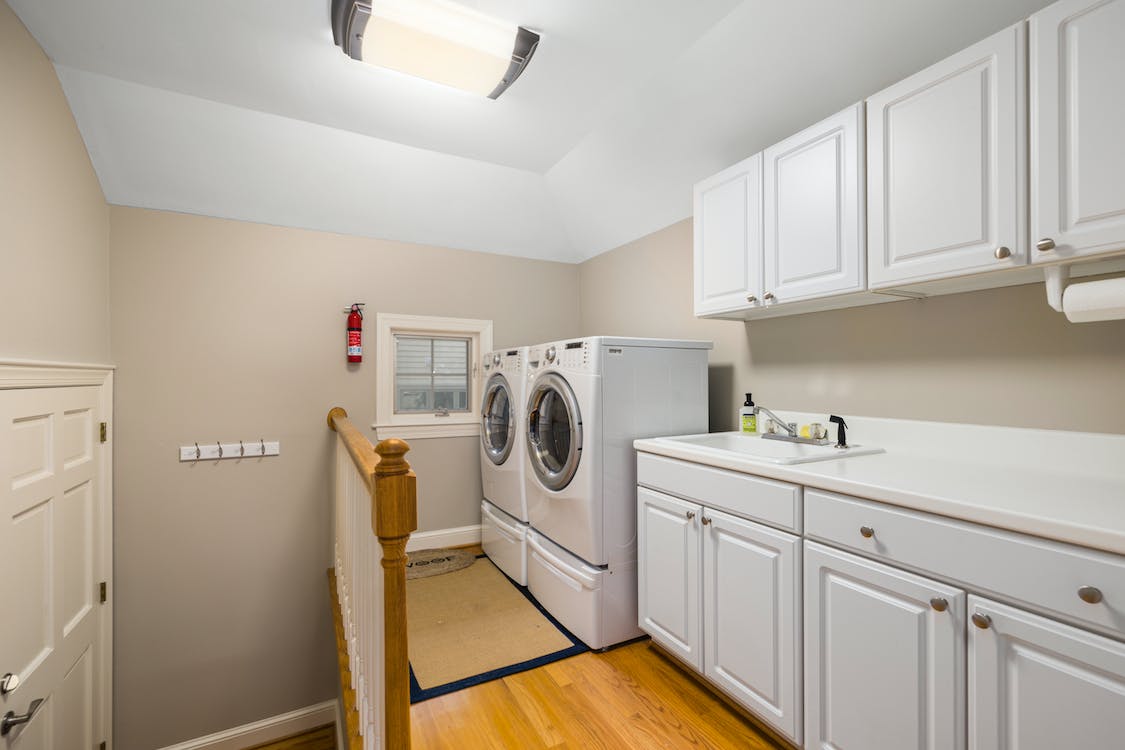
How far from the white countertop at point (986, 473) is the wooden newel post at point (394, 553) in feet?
3.66

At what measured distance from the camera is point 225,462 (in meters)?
2.66

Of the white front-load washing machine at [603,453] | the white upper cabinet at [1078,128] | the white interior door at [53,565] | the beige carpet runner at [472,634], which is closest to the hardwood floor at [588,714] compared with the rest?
the beige carpet runner at [472,634]

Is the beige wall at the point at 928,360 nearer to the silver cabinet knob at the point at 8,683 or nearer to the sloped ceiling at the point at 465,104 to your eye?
the sloped ceiling at the point at 465,104

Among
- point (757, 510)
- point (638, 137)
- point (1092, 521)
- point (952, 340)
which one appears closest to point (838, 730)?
point (757, 510)

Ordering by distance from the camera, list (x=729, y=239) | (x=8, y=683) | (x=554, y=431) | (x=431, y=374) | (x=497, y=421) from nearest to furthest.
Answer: (x=8, y=683) → (x=729, y=239) → (x=554, y=431) → (x=497, y=421) → (x=431, y=374)

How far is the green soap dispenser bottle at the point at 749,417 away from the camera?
229 centimetres

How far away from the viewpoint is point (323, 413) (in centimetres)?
291

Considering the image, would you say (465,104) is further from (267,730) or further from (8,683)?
(267,730)

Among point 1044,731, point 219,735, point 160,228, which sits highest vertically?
point 160,228

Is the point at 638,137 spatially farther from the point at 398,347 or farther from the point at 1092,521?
the point at 1092,521

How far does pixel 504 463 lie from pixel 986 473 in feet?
7.24

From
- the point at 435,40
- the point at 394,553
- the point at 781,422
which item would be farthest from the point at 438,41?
the point at 781,422

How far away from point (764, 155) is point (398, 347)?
7.95ft

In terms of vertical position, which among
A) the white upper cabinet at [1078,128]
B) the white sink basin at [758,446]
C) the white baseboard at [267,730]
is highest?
Answer: the white upper cabinet at [1078,128]
